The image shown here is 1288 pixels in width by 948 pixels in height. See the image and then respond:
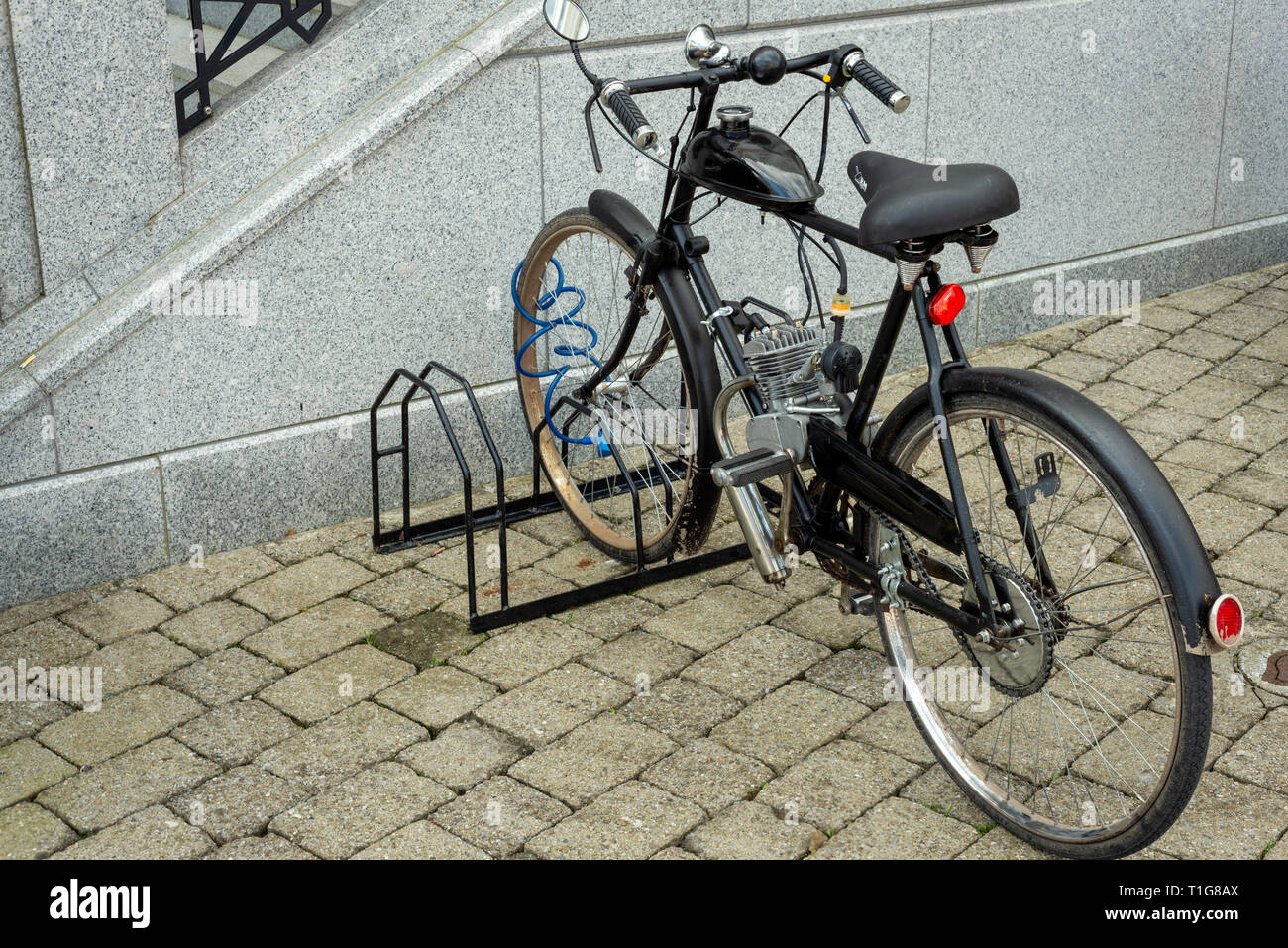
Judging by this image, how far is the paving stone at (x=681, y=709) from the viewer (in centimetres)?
404

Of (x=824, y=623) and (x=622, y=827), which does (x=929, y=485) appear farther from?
(x=622, y=827)

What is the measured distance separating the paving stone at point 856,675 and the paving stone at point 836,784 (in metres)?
0.24

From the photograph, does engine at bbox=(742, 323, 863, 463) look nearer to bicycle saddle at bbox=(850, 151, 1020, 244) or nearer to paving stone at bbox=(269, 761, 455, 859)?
bicycle saddle at bbox=(850, 151, 1020, 244)

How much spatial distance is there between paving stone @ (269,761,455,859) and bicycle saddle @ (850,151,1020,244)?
1.72 metres

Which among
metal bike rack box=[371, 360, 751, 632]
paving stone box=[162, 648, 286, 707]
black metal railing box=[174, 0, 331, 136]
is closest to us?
paving stone box=[162, 648, 286, 707]

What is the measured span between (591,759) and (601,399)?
135 cm

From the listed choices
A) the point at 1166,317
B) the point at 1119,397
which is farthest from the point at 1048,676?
the point at 1166,317

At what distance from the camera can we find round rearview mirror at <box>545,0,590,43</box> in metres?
3.93

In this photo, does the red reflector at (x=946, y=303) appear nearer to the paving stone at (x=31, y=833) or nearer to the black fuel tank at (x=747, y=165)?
the black fuel tank at (x=747, y=165)

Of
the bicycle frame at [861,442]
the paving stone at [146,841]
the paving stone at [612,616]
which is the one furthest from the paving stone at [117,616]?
the bicycle frame at [861,442]

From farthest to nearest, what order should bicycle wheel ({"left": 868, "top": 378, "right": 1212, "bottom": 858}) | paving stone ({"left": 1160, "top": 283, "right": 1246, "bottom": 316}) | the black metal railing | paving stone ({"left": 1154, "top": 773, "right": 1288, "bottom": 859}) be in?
paving stone ({"left": 1160, "top": 283, "right": 1246, "bottom": 316}), the black metal railing, paving stone ({"left": 1154, "top": 773, "right": 1288, "bottom": 859}), bicycle wheel ({"left": 868, "top": 378, "right": 1212, "bottom": 858})

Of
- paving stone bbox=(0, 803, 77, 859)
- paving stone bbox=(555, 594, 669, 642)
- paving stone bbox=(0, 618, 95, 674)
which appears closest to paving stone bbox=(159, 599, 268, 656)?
paving stone bbox=(0, 618, 95, 674)

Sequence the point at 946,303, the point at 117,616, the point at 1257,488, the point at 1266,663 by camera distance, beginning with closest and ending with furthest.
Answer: the point at 946,303
the point at 1266,663
the point at 117,616
the point at 1257,488

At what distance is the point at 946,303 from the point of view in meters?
3.38
